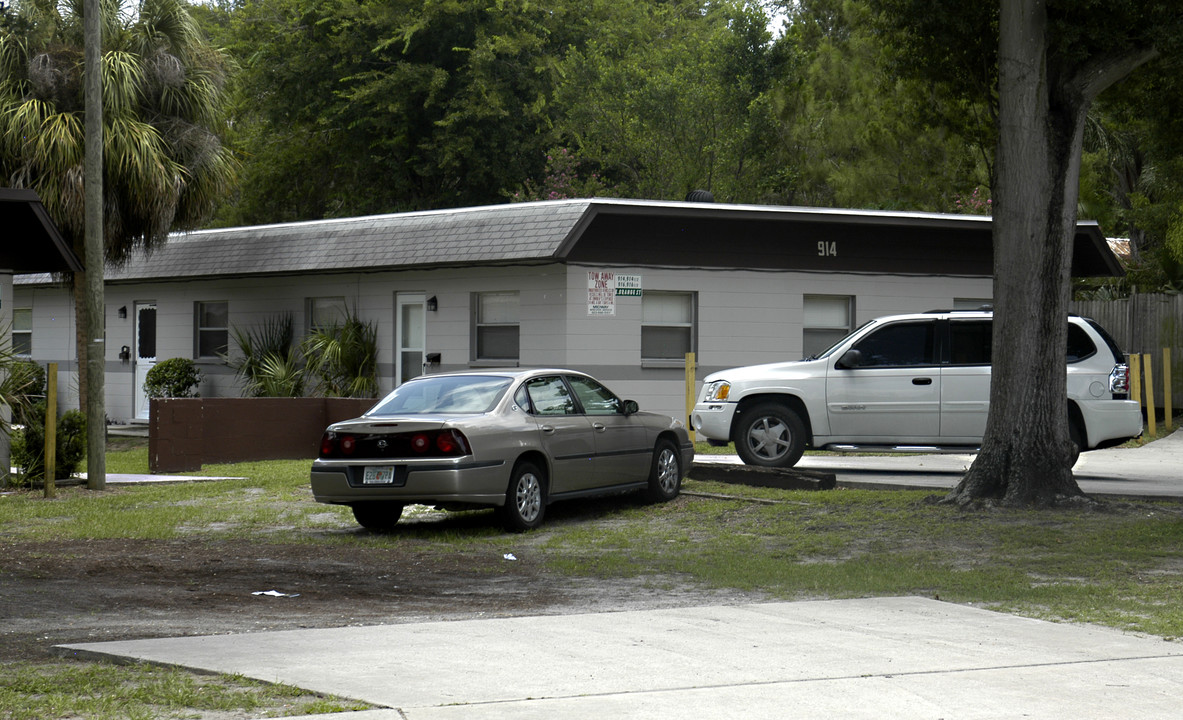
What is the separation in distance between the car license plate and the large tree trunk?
5410mm

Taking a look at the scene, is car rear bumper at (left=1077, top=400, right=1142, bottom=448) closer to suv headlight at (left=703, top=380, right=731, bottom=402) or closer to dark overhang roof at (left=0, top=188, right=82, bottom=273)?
suv headlight at (left=703, top=380, right=731, bottom=402)

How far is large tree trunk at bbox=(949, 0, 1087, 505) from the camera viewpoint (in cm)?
1323

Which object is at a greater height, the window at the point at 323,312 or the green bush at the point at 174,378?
the window at the point at 323,312

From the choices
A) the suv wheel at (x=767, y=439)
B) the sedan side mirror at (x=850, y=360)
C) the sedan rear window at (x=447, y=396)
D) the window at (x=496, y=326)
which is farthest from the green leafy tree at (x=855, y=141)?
the sedan rear window at (x=447, y=396)

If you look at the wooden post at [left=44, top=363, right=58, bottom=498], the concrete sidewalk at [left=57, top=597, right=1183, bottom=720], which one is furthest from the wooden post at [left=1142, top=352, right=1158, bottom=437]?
the wooden post at [left=44, top=363, right=58, bottom=498]

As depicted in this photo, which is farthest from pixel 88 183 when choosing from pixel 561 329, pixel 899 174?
pixel 899 174

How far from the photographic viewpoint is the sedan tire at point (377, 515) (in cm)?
1311

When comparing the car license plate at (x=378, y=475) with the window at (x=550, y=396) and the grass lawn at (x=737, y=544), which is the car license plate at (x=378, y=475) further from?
the window at (x=550, y=396)

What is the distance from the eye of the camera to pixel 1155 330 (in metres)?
26.7

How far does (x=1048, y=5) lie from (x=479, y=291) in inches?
468

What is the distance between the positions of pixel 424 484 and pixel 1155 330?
19128 mm

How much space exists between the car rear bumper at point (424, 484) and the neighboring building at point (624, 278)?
8.95 m

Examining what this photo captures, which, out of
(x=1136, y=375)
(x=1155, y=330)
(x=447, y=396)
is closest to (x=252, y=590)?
(x=447, y=396)

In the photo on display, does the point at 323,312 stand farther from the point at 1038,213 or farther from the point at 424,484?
the point at 1038,213
